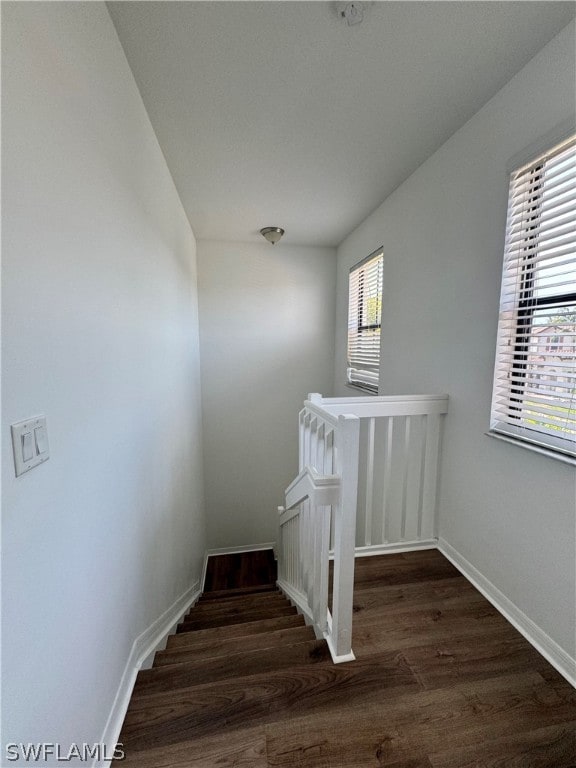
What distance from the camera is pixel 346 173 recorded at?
2.18 metres

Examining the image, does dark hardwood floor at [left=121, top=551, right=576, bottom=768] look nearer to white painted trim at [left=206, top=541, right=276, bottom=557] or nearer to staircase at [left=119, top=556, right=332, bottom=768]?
staircase at [left=119, top=556, right=332, bottom=768]

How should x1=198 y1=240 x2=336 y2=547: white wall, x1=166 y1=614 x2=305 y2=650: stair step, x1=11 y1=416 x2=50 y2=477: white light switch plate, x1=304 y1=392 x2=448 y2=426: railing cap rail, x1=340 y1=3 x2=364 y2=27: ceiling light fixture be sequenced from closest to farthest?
x1=11 y1=416 x2=50 y2=477: white light switch plate
x1=340 y1=3 x2=364 y2=27: ceiling light fixture
x1=166 y1=614 x2=305 y2=650: stair step
x1=304 y1=392 x2=448 y2=426: railing cap rail
x1=198 y1=240 x2=336 y2=547: white wall

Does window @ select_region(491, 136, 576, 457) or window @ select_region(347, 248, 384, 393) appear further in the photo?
window @ select_region(347, 248, 384, 393)

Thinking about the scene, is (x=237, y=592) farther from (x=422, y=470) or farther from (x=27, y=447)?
(x=27, y=447)

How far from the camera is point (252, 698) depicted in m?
1.09

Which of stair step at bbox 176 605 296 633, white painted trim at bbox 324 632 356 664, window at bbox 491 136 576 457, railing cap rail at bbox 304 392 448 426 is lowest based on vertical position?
stair step at bbox 176 605 296 633

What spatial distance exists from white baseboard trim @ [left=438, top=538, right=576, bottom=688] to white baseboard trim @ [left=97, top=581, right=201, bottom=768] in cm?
171

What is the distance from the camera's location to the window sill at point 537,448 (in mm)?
1169

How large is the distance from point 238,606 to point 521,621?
1830mm

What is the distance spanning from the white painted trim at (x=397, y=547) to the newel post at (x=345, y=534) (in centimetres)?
68

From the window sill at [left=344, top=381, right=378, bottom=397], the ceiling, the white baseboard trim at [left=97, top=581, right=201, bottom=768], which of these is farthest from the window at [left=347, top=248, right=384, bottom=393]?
the white baseboard trim at [left=97, top=581, right=201, bottom=768]

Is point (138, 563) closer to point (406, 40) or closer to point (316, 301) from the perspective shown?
point (406, 40)

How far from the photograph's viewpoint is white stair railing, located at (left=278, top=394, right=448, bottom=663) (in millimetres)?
1199

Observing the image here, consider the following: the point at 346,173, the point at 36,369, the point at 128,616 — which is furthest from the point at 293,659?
the point at 346,173
